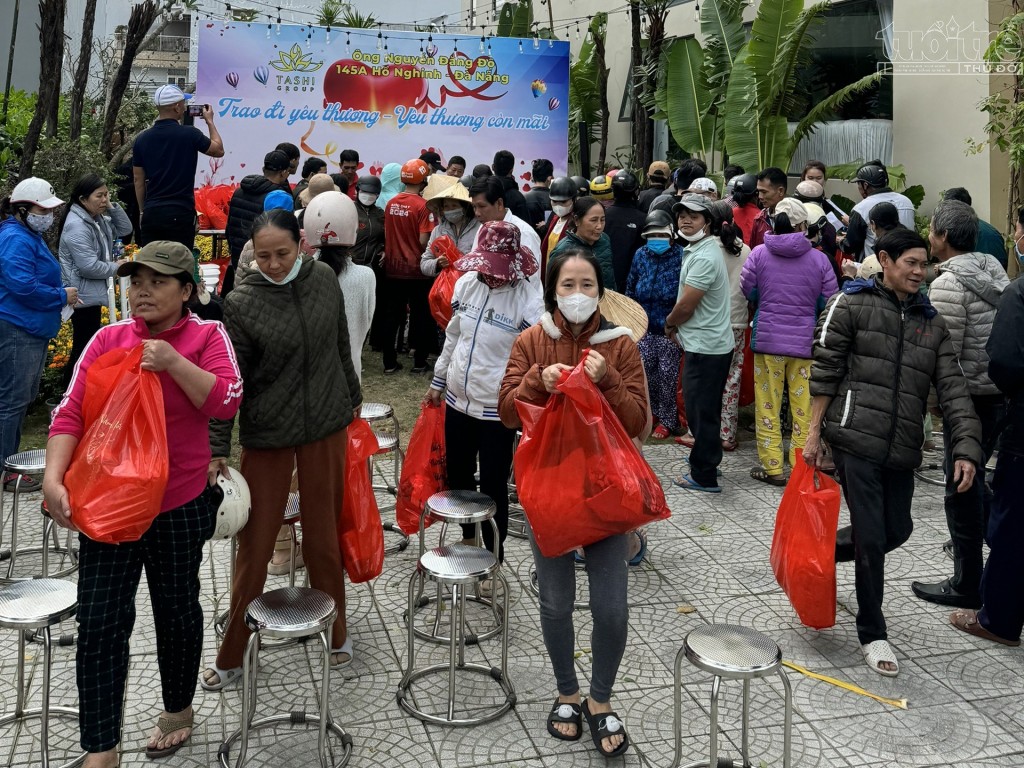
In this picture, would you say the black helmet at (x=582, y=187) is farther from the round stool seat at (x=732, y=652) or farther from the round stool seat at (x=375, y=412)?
the round stool seat at (x=732, y=652)

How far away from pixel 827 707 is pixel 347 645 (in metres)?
2.21

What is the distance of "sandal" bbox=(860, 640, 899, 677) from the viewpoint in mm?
4445

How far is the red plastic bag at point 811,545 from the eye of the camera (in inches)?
178

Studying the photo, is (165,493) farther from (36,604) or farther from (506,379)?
(506,379)

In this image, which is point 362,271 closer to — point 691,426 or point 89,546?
point 89,546

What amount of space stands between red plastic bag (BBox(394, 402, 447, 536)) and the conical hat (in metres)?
1.14

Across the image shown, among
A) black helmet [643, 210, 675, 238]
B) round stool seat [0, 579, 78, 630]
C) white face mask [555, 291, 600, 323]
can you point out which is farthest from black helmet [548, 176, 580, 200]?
round stool seat [0, 579, 78, 630]

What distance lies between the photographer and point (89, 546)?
3.37 metres

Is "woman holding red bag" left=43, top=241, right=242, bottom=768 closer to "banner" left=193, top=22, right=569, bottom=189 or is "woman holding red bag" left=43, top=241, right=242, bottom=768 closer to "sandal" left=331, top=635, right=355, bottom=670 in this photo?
"sandal" left=331, top=635, right=355, bottom=670

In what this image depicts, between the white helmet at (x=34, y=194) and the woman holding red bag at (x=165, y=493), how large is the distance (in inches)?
115

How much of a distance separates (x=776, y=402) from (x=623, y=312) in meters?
2.67

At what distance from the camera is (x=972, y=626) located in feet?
16.0

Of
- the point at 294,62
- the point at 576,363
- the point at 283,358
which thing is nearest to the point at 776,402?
the point at 576,363

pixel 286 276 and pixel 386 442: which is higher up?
pixel 286 276
